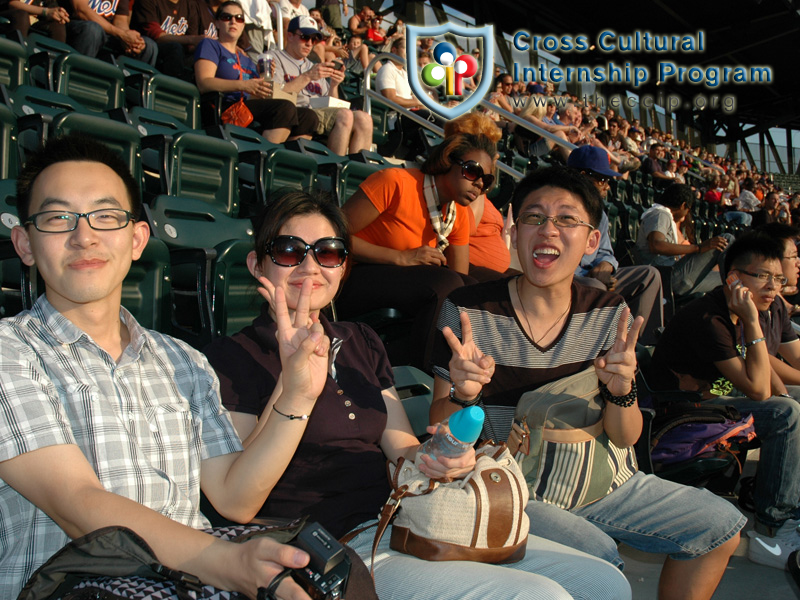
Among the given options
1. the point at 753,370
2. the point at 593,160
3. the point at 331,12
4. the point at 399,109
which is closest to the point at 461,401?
the point at 753,370

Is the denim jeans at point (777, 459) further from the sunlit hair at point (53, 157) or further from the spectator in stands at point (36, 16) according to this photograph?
the spectator in stands at point (36, 16)

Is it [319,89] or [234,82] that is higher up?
[319,89]

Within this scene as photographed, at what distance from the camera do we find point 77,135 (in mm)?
1383

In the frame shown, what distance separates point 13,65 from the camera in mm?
4195

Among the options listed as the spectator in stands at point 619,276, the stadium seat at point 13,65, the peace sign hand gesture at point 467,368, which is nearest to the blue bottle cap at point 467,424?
the peace sign hand gesture at point 467,368

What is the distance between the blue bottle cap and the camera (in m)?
1.34

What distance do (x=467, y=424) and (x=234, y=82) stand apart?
14.2 feet

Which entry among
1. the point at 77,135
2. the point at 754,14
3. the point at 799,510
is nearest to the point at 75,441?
the point at 77,135

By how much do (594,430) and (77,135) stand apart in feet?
4.74

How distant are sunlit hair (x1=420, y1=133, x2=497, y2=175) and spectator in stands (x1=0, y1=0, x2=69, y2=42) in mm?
3383

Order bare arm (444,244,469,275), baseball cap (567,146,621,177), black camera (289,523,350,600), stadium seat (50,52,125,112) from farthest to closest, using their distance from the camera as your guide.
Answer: stadium seat (50,52,125,112)
baseball cap (567,146,621,177)
bare arm (444,244,469,275)
black camera (289,523,350,600)

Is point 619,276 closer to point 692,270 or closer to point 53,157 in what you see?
point 692,270

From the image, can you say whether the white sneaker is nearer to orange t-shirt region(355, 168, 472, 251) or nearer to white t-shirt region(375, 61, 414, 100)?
orange t-shirt region(355, 168, 472, 251)

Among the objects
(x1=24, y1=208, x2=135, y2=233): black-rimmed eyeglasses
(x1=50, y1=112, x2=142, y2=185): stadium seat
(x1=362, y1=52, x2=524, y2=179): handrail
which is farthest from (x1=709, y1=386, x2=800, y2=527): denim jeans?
(x1=362, y1=52, x2=524, y2=179): handrail
